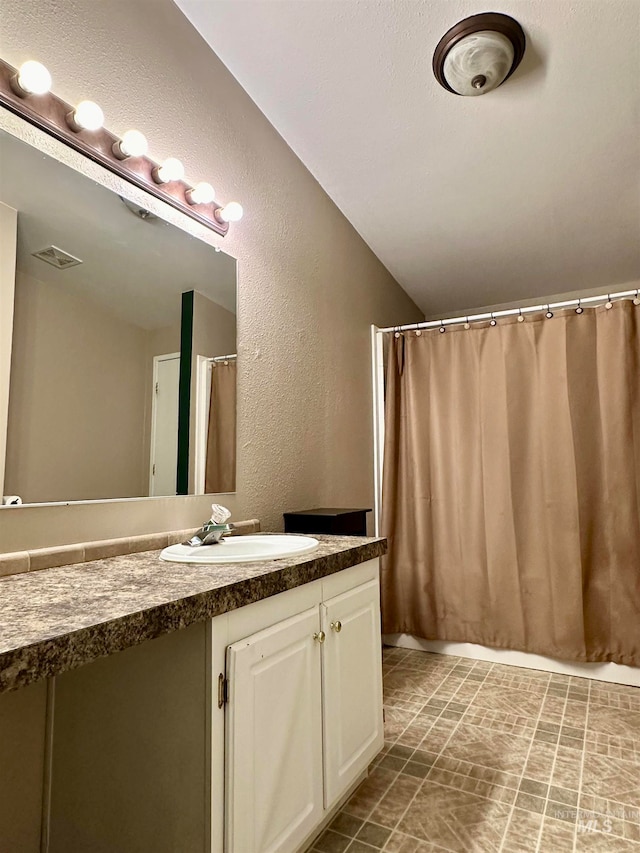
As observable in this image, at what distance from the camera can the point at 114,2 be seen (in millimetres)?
1431

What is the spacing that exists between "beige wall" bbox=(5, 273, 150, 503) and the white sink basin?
26cm

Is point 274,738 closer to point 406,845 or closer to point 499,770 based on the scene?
point 406,845

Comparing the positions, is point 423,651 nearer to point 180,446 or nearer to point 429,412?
point 429,412

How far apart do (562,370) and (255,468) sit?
5.55ft

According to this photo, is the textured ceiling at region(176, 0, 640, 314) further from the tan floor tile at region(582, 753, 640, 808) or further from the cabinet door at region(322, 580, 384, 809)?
the tan floor tile at region(582, 753, 640, 808)

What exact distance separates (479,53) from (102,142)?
1.27 metres

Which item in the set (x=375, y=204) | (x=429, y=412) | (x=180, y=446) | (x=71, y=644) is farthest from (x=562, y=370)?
(x=71, y=644)

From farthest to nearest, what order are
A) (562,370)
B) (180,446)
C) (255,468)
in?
(562,370), (255,468), (180,446)

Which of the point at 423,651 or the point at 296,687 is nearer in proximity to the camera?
the point at 296,687

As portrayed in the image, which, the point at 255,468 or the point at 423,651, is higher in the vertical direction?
the point at 255,468

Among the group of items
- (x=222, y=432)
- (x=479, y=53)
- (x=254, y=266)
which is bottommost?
(x=222, y=432)

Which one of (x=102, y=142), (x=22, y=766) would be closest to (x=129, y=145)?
(x=102, y=142)

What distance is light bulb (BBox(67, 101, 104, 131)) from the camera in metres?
1.26

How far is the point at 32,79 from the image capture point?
1.15 meters
